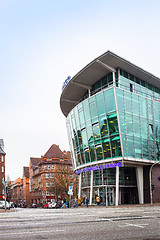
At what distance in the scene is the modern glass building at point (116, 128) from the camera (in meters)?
38.7

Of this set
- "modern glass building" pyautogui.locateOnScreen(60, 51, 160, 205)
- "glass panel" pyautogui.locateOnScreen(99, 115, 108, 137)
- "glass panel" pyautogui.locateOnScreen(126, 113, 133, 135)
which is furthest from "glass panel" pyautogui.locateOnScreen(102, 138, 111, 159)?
"glass panel" pyautogui.locateOnScreen(126, 113, 133, 135)

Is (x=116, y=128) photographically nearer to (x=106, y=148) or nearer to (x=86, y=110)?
(x=106, y=148)

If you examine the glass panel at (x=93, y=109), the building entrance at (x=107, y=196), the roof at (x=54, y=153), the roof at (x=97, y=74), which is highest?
the roof at (x=97, y=74)

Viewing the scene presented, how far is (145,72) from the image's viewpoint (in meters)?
42.4

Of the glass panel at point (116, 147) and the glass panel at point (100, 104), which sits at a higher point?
the glass panel at point (100, 104)

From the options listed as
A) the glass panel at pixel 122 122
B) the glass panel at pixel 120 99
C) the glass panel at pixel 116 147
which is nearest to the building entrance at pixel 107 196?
A: the glass panel at pixel 116 147

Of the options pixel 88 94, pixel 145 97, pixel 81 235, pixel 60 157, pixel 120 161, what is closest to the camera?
pixel 81 235

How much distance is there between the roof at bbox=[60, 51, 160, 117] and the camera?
39219mm

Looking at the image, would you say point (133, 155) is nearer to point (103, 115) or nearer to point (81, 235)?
point (103, 115)

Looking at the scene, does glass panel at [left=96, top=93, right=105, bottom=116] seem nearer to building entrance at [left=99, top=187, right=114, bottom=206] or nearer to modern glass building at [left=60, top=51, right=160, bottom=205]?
modern glass building at [left=60, top=51, right=160, bottom=205]

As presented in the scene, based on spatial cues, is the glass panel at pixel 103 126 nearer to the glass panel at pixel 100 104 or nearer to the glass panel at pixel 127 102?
the glass panel at pixel 100 104

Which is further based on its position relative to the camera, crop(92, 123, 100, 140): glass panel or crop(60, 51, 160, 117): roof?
crop(92, 123, 100, 140): glass panel

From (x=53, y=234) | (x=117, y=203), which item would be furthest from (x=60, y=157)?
(x=53, y=234)

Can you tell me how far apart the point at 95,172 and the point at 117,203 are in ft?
22.2
